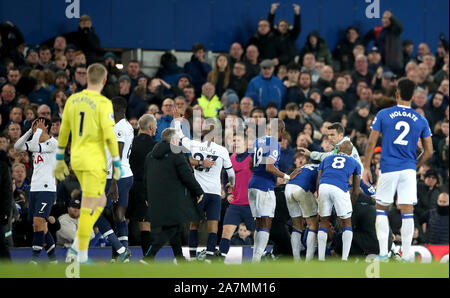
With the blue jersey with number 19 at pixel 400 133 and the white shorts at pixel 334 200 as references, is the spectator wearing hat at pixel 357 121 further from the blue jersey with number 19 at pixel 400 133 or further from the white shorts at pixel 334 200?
the blue jersey with number 19 at pixel 400 133

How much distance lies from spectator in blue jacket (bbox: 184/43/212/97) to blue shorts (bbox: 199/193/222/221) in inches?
227

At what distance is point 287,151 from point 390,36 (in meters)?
6.51

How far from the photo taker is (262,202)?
13.6 m

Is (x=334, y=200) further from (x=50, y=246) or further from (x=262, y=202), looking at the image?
(x=50, y=246)

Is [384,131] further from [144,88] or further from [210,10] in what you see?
[210,10]

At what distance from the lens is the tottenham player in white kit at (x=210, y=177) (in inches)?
532

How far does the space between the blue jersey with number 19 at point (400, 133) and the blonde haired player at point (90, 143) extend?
3.62 metres

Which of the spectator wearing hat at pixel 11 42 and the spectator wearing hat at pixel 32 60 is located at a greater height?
the spectator wearing hat at pixel 11 42

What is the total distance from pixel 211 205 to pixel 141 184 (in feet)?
4.43

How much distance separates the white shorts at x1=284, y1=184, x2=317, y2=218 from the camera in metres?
13.7

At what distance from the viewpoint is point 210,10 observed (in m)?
20.9

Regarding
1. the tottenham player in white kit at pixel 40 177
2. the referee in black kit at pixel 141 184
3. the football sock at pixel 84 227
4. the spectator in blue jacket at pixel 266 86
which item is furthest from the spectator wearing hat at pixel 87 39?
the football sock at pixel 84 227

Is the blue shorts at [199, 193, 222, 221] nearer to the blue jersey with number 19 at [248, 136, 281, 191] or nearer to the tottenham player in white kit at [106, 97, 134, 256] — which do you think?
the blue jersey with number 19 at [248, 136, 281, 191]

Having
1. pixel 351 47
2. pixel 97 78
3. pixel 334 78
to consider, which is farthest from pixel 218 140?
pixel 351 47
